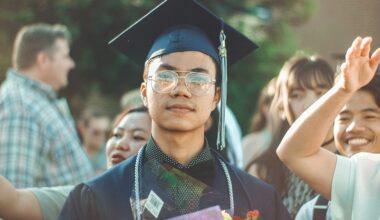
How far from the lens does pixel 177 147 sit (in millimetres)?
4441

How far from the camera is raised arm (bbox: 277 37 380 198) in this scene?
13.6ft

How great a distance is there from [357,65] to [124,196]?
1.00m

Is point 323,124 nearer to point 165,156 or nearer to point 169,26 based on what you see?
point 165,156

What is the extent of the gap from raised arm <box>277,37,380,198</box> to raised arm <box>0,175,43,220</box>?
1.08 meters

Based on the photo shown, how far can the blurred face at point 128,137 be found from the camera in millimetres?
5570

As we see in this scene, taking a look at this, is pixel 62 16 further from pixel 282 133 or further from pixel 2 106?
pixel 282 133

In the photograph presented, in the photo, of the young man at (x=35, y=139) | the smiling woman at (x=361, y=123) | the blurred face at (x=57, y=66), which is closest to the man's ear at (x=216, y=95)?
the smiling woman at (x=361, y=123)

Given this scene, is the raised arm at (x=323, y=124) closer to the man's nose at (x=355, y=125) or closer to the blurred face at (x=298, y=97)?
the man's nose at (x=355, y=125)

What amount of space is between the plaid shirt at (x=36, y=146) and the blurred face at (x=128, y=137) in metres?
1.81

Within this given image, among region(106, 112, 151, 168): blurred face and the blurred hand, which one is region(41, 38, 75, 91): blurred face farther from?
the blurred hand

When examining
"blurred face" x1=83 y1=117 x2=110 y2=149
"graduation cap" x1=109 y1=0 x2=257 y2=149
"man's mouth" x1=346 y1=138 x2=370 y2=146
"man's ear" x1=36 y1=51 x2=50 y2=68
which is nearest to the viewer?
"graduation cap" x1=109 y1=0 x2=257 y2=149

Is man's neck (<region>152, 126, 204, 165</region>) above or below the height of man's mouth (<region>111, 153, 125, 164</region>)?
above

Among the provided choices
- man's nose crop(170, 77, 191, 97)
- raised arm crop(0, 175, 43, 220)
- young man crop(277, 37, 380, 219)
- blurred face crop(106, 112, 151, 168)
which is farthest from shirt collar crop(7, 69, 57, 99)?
young man crop(277, 37, 380, 219)

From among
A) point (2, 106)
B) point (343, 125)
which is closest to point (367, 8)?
point (2, 106)
